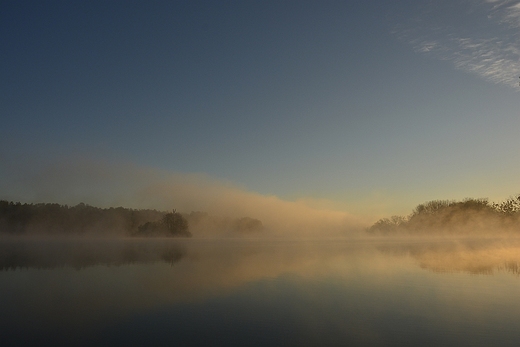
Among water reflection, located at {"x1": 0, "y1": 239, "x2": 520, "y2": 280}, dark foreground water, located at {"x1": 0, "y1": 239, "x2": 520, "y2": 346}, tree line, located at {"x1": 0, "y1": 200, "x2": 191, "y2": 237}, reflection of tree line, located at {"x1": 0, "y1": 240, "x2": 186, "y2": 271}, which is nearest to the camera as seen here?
→ dark foreground water, located at {"x1": 0, "y1": 239, "x2": 520, "y2": 346}

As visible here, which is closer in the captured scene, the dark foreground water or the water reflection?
the dark foreground water

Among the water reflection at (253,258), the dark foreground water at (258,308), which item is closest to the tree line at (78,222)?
the water reflection at (253,258)

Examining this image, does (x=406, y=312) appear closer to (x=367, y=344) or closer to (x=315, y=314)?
(x=315, y=314)

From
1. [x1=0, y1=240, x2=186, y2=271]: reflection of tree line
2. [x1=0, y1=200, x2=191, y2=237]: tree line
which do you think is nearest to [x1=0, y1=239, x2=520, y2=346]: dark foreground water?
[x1=0, y1=240, x2=186, y2=271]: reflection of tree line

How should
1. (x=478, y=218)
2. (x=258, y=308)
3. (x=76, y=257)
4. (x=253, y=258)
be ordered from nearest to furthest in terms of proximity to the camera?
(x=258, y=308), (x=76, y=257), (x=253, y=258), (x=478, y=218)

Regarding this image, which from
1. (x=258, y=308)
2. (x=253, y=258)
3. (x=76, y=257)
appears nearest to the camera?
(x=258, y=308)

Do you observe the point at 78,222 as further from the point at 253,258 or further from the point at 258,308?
the point at 258,308

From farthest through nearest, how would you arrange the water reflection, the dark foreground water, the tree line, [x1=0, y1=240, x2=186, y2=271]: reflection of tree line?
1. the tree line
2. [x1=0, y1=240, x2=186, y2=271]: reflection of tree line
3. the water reflection
4. the dark foreground water

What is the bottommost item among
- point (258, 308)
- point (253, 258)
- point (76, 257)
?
point (253, 258)

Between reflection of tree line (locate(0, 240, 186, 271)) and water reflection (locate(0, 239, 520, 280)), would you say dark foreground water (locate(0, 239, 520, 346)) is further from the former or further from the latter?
reflection of tree line (locate(0, 240, 186, 271))

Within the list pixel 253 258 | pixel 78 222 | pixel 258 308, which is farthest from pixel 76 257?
pixel 78 222

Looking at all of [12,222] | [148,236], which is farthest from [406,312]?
[12,222]

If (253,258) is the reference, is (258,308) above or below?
above

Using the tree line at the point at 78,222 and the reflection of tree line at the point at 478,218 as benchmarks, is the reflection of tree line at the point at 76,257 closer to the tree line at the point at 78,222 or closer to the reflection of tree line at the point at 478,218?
the tree line at the point at 78,222
